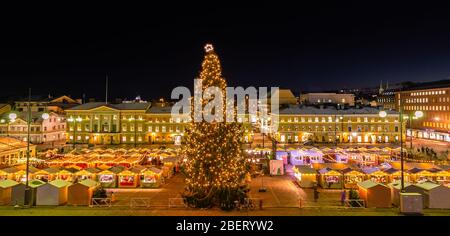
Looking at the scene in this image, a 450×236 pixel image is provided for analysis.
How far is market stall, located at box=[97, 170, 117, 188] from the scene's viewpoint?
28.2 metres

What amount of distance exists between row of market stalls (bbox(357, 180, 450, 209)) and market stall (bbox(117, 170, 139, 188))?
17.5 meters

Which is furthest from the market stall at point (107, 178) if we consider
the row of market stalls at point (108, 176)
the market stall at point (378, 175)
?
the market stall at point (378, 175)

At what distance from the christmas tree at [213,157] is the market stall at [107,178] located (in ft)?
39.4

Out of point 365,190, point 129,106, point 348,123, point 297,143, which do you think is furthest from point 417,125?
point 365,190

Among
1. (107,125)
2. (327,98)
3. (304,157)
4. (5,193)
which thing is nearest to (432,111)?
(327,98)

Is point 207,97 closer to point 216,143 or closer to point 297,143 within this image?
point 216,143

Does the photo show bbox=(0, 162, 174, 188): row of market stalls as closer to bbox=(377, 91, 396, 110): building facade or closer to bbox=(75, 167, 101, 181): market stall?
bbox=(75, 167, 101, 181): market stall

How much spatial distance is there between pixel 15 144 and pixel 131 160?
46.0 feet

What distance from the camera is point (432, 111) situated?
79188 mm

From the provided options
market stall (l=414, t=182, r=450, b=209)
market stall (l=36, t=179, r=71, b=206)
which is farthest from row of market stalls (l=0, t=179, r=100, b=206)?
market stall (l=414, t=182, r=450, b=209)

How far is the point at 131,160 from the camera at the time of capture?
36.7 m

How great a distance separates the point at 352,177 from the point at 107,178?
67.5ft

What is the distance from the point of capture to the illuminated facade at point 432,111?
71694mm

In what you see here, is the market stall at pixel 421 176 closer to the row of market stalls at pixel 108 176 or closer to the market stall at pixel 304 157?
the market stall at pixel 304 157
